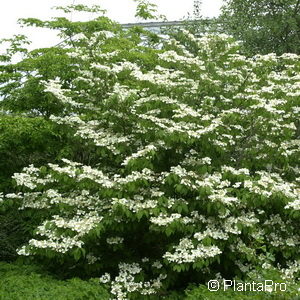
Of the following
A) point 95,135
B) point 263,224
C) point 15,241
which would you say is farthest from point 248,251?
point 15,241

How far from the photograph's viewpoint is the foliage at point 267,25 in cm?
1013

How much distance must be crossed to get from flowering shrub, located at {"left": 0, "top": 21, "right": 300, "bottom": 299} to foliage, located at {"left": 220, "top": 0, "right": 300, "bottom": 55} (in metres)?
4.67

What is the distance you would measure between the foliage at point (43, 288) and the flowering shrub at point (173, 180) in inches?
9.0

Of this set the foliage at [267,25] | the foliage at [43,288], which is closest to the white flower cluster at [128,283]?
the foliage at [43,288]

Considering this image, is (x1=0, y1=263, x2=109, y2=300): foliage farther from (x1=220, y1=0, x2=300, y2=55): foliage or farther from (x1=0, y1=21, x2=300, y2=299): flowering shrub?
(x1=220, y1=0, x2=300, y2=55): foliage

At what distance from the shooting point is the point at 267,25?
33.1 feet

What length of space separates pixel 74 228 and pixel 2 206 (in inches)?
43.3

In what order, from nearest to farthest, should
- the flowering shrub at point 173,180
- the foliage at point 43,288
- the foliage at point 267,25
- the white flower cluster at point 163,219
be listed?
1. the foliage at point 43,288
2. the white flower cluster at point 163,219
3. the flowering shrub at point 173,180
4. the foliage at point 267,25

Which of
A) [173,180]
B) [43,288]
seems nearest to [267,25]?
[173,180]

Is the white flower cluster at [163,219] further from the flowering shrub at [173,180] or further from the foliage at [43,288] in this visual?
the foliage at [43,288]

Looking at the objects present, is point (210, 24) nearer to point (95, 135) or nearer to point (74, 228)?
point (95, 135)

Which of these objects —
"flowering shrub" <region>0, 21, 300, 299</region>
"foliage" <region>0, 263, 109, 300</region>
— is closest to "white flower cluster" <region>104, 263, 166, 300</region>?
"flowering shrub" <region>0, 21, 300, 299</region>

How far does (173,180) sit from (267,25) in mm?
6944

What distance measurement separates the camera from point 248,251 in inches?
168
